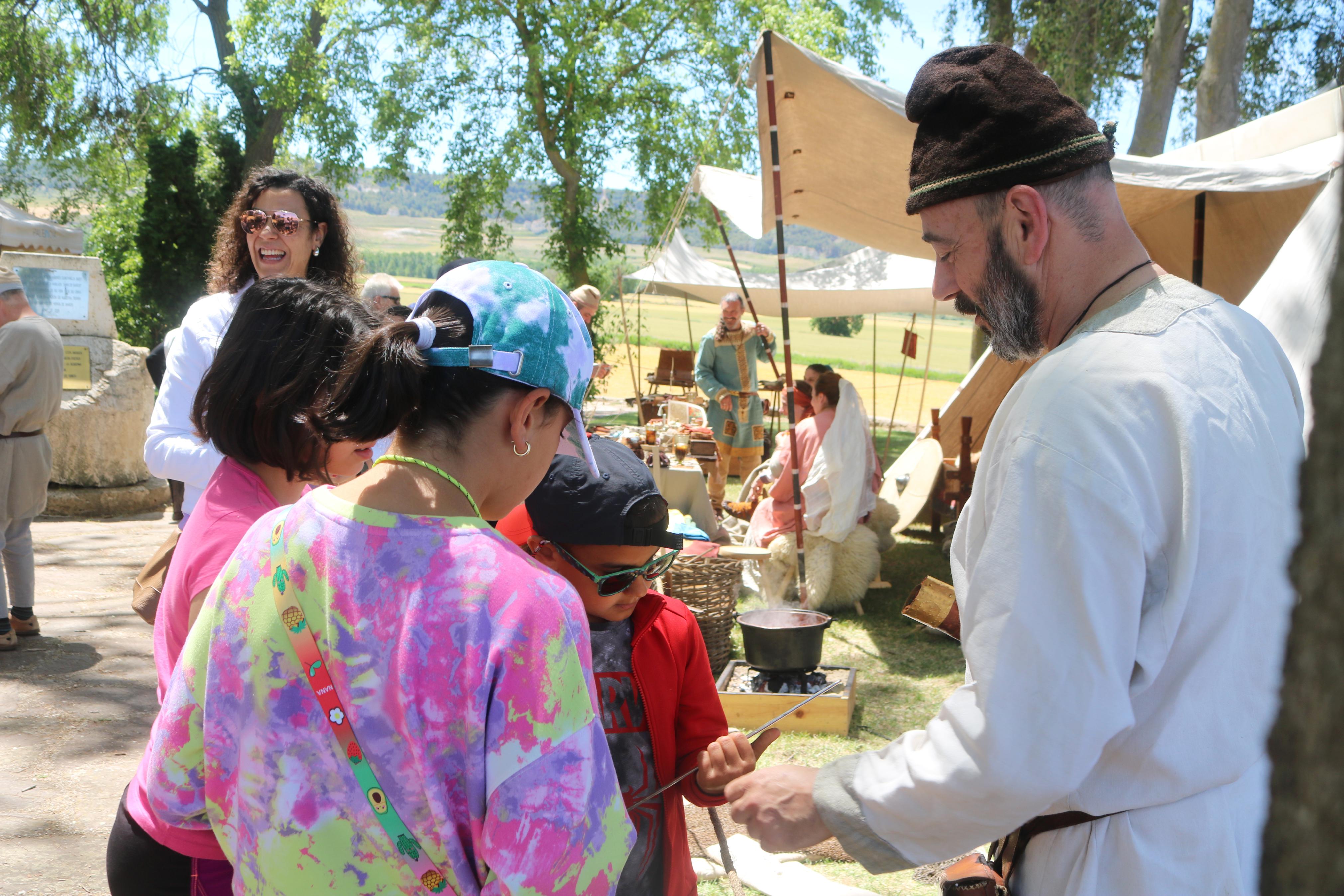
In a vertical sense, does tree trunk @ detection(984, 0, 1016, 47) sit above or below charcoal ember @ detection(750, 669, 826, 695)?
above

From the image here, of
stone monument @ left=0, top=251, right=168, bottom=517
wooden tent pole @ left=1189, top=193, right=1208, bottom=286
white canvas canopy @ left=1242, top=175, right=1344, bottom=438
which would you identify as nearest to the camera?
white canvas canopy @ left=1242, top=175, right=1344, bottom=438

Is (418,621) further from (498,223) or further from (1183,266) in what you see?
(498,223)

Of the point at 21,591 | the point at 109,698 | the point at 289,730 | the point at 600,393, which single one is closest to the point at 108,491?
the point at 21,591

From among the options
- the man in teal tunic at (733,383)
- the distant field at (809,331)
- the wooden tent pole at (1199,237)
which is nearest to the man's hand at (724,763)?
the distant field at (809,331)

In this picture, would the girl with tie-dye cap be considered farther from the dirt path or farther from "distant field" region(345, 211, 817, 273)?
"distant field" region(345, 211, 817, 273)

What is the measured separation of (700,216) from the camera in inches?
716

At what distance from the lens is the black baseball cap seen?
1741 millimetres

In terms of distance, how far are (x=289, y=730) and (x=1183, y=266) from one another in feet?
22.3

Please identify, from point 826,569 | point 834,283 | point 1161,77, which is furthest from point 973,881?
point 834,283

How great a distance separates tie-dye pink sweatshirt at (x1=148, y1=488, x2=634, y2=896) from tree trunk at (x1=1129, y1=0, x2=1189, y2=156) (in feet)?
34.6

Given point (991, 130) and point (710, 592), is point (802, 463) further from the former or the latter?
point (991, 130)

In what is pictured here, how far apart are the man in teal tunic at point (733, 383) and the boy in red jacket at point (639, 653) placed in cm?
754

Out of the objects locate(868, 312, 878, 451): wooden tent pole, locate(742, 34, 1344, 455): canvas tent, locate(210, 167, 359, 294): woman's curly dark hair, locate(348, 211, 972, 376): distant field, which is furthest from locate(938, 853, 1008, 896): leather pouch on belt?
locate(868, 312, 878, 451): wooden tent pole

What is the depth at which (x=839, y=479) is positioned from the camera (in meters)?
6.37
